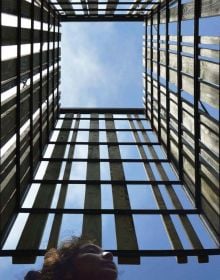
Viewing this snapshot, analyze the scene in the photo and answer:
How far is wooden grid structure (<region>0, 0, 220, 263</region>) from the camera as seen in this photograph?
7.48 m

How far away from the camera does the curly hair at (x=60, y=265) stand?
189 inches

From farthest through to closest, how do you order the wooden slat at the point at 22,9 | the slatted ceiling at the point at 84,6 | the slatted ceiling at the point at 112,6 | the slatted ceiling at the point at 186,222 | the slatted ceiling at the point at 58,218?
the slatted ceiling at the point at 112,6 → the slatted ceiling at the point at 84,6 → the wooden slat at the point at 22,9 → the slatted ceiling at the point at 58,218 → the slatted ceiling at the point at 186,222

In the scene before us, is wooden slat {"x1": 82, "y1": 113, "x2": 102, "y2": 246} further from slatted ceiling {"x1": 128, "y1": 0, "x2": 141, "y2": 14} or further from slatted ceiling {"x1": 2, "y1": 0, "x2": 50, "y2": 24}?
slatted ceiling {"x1": 128, "y1": 0, "x2": 141, "y2": 14}

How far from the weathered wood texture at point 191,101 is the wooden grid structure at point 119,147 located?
0.8 inches

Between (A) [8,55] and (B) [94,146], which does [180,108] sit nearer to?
(B) [94,146]

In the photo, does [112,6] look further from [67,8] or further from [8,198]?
[8,198]

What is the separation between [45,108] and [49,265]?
808 centimetres

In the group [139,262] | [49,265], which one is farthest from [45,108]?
[49,265]

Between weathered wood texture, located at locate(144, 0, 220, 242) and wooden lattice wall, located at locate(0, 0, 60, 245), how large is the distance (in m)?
3.28

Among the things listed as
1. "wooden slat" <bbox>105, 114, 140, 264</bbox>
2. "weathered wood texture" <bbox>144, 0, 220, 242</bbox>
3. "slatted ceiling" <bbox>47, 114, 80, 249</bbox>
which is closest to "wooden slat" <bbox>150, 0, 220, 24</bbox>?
"weathered wood texture" <bbox>144, 0, 220, 242</bbox>

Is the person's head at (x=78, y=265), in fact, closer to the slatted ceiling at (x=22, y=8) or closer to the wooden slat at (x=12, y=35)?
the wooden slat at (x=12, y=35)

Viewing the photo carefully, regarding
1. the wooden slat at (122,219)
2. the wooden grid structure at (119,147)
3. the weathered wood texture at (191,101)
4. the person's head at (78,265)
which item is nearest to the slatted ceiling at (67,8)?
the wooden grid structure at (119,147)

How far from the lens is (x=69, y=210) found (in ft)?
27.2

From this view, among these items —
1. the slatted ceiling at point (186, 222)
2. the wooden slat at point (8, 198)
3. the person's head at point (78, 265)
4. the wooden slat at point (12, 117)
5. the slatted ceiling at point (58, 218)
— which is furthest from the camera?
the wooden slat at point (12, 117)
